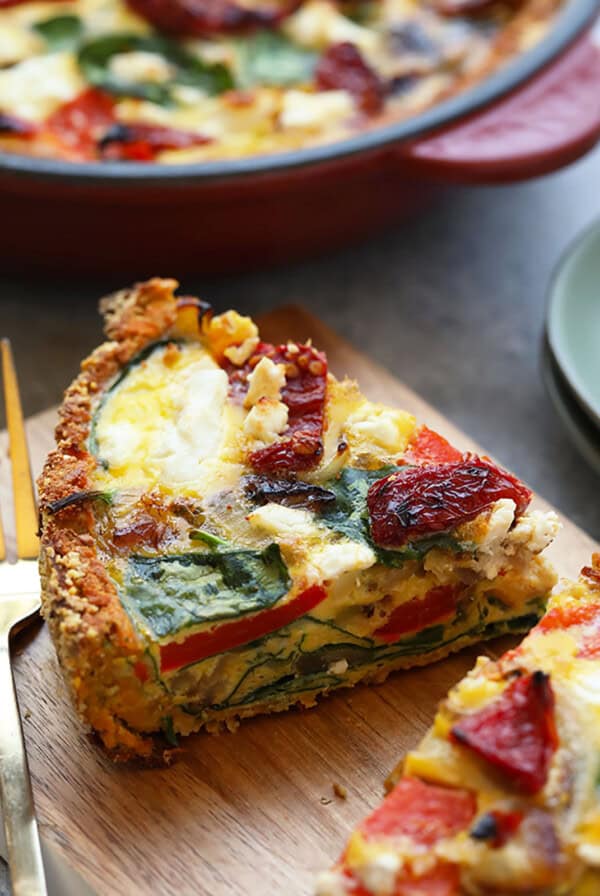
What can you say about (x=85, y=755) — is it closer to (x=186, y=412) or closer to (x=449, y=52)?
(x=186, y=412)

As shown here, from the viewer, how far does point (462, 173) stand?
12.8 ft

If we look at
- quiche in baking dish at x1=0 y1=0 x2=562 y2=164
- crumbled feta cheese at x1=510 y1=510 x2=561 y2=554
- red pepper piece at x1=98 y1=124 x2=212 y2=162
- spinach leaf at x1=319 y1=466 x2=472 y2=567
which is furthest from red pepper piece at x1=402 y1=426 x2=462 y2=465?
red pepper piece at x1=98 y1=124 x2=212 y2=162

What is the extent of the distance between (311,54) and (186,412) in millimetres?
2016

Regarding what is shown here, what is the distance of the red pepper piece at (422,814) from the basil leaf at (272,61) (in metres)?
2.77

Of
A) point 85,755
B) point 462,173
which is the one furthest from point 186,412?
point 462,173

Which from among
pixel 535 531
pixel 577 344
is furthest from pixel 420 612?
pixel 577 344

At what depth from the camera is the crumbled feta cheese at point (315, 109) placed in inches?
167

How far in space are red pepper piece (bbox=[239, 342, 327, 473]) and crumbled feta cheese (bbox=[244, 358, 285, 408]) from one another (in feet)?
0.14

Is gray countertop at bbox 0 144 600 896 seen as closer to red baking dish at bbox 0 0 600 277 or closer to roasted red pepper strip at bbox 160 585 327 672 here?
red baking dish at bbox 0 0 600 277

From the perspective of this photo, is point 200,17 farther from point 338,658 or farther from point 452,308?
point 338,658

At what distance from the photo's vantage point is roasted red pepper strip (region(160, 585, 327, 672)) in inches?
108

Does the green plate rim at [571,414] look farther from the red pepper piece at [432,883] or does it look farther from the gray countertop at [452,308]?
the red pepper piece at [432,883]

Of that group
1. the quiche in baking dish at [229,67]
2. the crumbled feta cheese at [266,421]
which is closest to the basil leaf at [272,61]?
the quiche in baking dish at [229,67]

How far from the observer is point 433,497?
9.51 ft
